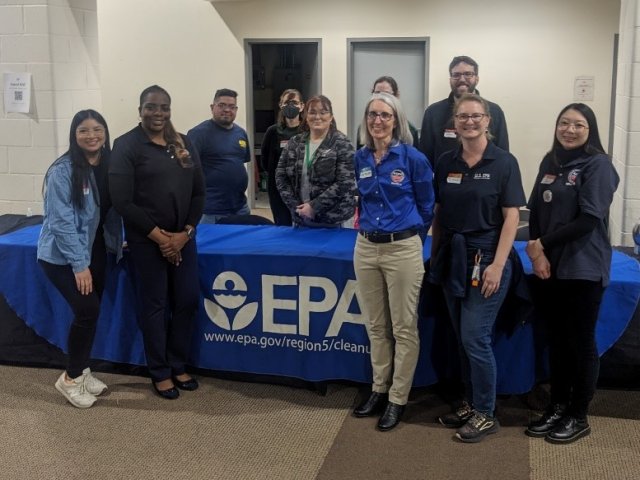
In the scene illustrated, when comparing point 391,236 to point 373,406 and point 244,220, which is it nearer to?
point 373,406

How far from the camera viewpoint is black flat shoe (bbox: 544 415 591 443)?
2799 mm

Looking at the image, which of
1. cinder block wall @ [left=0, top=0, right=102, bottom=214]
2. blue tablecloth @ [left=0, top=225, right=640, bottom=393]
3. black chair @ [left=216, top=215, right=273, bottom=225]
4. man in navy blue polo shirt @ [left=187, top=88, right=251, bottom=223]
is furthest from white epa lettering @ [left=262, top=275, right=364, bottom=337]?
cinder block wall @ [left=0, top=0, right=102, bottom=214]

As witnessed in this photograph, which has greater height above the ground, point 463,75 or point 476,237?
point 463,75

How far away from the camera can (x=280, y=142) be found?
171 inches

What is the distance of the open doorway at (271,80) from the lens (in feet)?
28.3

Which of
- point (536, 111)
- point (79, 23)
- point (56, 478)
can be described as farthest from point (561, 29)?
point (56, 478)

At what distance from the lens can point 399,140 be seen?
2809mm

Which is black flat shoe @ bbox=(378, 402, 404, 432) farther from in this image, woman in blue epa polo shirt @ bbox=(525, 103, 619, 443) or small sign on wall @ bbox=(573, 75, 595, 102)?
small sign on wall @ bbox=(573, 75, 595, 102)

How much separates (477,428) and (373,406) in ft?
1.50

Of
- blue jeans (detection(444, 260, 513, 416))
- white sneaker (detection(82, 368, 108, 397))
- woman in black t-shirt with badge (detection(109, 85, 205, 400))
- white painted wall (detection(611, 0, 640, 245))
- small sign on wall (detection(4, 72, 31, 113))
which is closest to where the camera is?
blue jeans (detection(444, 260, 513, 416))

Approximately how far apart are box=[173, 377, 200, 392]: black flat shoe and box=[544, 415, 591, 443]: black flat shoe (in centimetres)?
158

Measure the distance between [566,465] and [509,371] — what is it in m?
0.52

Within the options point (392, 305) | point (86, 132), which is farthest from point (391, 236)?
point (86, 132)

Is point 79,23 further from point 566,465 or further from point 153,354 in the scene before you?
point 566,465
